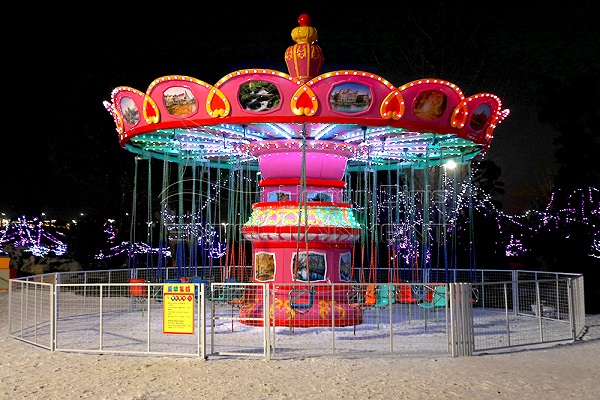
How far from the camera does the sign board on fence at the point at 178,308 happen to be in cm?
837

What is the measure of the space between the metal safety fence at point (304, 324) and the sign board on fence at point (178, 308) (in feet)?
0.05

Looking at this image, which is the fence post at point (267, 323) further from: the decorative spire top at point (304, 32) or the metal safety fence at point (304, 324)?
the decorative spire top at point (304, 32)

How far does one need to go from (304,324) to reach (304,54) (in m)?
4.86

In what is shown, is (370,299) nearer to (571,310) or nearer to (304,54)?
(571,310)

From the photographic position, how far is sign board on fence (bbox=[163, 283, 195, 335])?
8367 mm

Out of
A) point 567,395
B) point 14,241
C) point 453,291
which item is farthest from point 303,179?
point 14,241

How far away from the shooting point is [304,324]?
37.1 feet

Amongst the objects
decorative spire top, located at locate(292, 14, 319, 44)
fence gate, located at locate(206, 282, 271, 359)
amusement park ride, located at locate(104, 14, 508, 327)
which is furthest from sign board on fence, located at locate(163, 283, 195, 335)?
decorative spire top, located at locate(292, 14, 319, 44)

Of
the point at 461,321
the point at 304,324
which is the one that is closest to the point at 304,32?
the point at 304,324

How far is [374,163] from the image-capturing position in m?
16.6

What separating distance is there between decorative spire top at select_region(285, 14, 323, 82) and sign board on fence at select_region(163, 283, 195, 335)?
4910mm

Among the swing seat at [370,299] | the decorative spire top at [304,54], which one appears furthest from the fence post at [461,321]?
the decorative spire top at [304,54]

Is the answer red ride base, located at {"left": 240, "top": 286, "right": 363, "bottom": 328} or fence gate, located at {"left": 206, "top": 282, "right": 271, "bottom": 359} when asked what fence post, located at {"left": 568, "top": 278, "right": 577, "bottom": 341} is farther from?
fence gate, located at {"left": 206, "top": 282, "right": 271, "bottom": 359}

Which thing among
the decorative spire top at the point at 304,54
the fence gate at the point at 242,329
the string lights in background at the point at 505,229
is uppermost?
the decorative spire top at the point at 304,54
